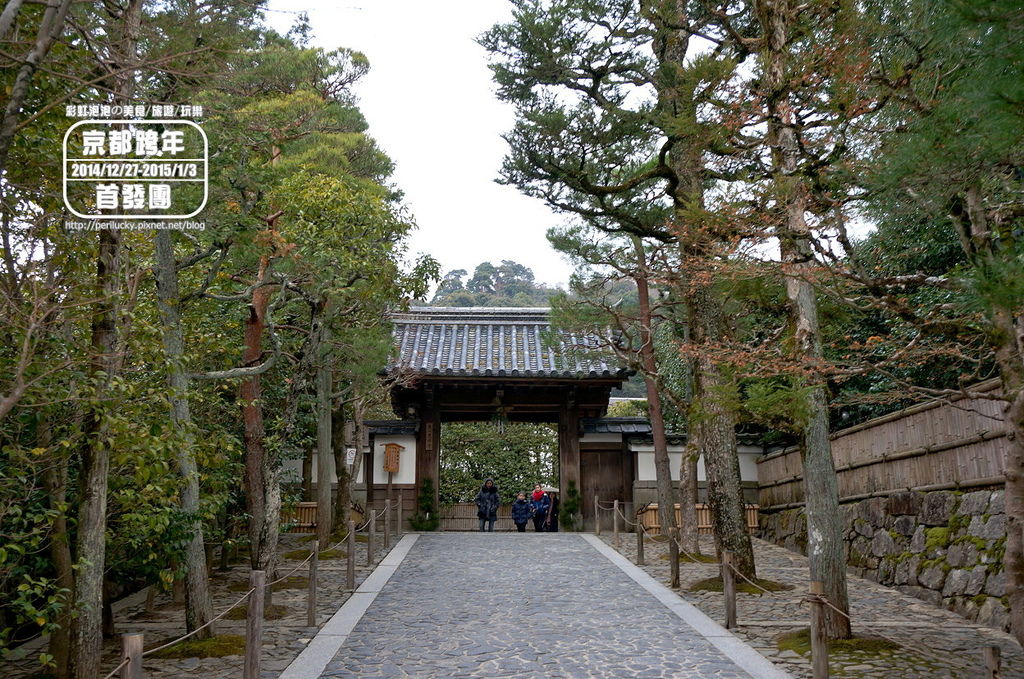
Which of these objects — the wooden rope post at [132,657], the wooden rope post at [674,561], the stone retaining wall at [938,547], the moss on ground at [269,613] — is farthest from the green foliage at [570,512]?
the wooden rope post at [132,657]

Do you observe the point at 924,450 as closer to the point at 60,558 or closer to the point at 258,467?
the point at 258,467

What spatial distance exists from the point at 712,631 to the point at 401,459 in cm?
1392

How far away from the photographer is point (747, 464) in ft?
70.2

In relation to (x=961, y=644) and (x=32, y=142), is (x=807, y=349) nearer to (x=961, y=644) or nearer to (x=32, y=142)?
(x=961, y=644)

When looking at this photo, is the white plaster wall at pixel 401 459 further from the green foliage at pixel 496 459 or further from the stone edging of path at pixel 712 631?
the stone edging of path at pixel 712 631

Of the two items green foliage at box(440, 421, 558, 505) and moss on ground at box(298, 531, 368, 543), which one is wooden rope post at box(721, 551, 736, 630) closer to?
moss on ground at box(298, 531, 368, 543)

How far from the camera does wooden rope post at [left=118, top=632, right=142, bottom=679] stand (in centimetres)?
466

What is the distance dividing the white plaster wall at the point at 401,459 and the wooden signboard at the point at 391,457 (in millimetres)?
394

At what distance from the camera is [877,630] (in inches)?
349

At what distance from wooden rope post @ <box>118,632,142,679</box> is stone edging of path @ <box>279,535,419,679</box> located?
2786 mm

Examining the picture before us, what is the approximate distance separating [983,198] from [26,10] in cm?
739

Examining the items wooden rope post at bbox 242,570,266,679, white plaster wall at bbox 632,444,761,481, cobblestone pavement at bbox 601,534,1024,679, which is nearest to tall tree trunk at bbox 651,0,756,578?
cobblestone pavement at bbox 601,534,1024,679

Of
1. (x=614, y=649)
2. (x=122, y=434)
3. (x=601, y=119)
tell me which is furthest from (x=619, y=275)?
(x=122, y=434)

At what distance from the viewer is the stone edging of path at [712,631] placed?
7.40m
